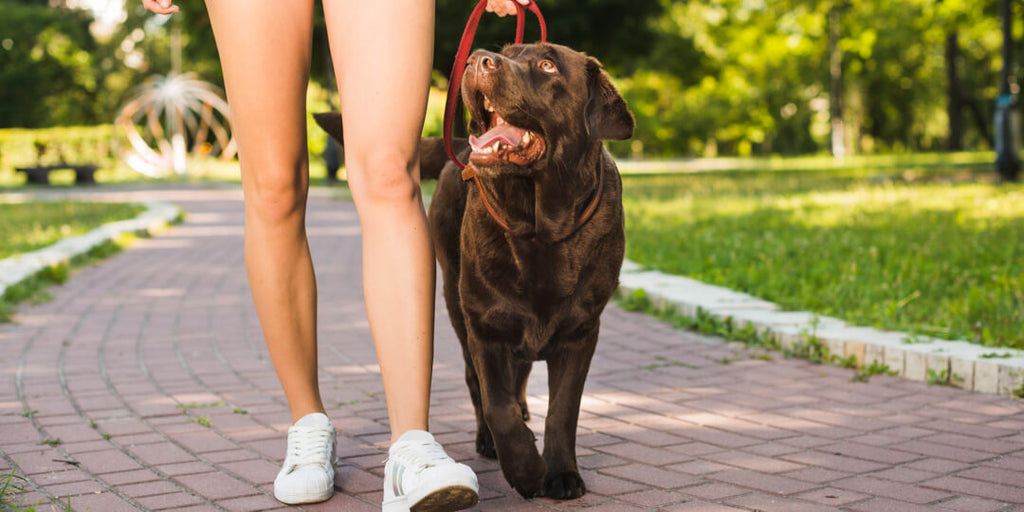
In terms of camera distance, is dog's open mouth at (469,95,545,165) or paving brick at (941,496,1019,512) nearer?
dog's open mouth at (469,95,545,165)

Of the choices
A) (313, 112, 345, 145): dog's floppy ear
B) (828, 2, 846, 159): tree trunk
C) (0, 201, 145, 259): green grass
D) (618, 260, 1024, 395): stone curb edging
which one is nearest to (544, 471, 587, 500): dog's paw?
(313, 112, 345, 145): dog's floppy ear

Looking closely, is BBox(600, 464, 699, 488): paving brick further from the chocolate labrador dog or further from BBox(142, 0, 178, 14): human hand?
BBox(142, 0, 178, 14): human hand

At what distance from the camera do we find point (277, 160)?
110 inches

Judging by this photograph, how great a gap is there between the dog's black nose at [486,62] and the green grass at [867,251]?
10.3 feet

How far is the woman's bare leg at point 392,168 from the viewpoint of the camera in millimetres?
2535

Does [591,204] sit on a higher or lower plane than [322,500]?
higher

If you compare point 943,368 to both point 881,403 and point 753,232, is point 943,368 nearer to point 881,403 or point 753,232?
point 881,403

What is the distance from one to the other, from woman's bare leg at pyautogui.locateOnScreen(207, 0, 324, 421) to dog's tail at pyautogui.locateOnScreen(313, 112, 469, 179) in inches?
20.4

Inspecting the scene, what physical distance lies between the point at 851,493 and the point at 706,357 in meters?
2.18

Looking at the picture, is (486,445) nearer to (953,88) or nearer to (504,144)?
(504,144)

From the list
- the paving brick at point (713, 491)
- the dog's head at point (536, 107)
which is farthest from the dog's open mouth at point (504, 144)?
the paving brick at point (713, 491)

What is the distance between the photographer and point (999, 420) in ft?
12.5

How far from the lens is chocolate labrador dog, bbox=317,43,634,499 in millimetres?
2721

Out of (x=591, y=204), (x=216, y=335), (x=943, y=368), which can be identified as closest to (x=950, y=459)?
(x=943, y=368)
